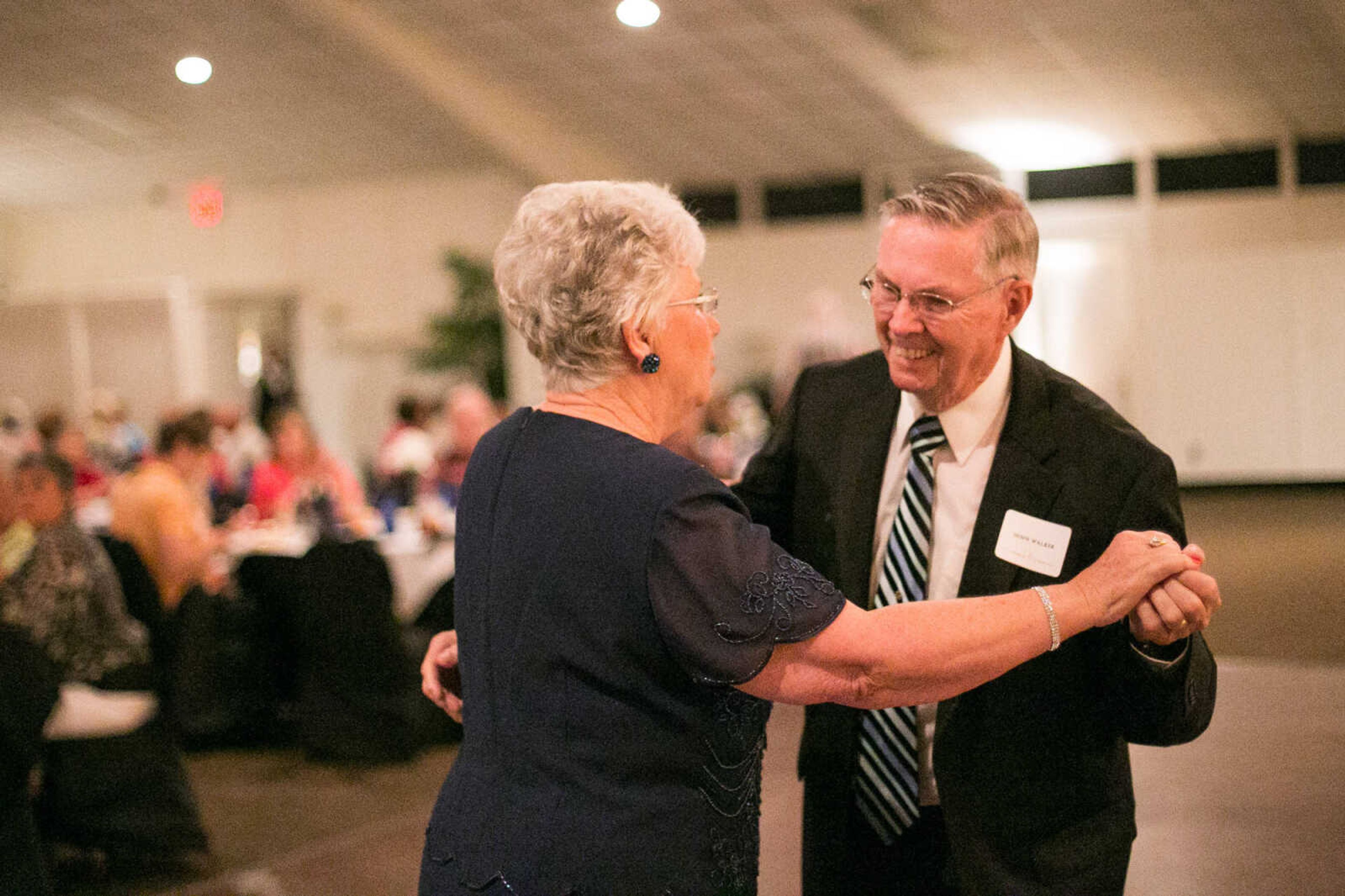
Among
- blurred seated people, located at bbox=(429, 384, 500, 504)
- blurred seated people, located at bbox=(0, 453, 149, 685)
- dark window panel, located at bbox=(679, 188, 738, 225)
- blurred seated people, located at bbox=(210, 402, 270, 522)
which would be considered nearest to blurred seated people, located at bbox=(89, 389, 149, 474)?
blurred seated people, located at bbox=(210, 402, 270, 522)

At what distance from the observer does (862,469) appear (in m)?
1.75

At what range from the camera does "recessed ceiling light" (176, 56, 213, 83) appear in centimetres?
307

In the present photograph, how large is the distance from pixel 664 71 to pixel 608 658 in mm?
4406

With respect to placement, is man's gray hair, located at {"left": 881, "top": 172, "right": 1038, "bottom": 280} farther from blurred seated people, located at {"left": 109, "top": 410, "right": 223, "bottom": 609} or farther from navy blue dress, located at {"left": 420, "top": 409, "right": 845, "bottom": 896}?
blurred seated people, located at {"left": 109, "top": 410, "right": 223, "bottom": 609}

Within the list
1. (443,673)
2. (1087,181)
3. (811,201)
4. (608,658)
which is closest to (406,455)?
(811,201)

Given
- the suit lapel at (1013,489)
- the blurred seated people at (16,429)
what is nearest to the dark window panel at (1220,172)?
the suit lapel at (1013,489)

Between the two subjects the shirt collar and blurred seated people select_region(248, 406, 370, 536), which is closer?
the shirt collar

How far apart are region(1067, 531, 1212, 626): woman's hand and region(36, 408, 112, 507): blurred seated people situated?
23.0 feet

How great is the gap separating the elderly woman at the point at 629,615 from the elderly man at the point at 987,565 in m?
0.18

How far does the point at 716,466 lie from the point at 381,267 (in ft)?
23.7

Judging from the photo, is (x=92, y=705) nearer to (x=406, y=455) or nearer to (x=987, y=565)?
(x=987, y=565)

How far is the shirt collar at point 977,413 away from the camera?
1.67 m

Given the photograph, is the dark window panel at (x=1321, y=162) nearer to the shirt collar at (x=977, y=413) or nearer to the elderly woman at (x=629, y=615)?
the shirt collar at (x=977, y=413)

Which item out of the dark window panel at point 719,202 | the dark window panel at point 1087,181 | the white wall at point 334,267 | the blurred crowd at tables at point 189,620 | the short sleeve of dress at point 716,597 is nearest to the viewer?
the short sleeve of dress at point 716,597
